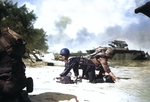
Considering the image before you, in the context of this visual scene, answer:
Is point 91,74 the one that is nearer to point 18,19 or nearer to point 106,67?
point 106,67

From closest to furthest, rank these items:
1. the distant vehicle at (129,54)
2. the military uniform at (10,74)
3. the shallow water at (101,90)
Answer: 1. the military uniform at (10,74)
2. the shallow water at (101,90)
3. the distant vehicle at (129,54)

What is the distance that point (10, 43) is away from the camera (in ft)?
9.09

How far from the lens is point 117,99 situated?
4.11 metres

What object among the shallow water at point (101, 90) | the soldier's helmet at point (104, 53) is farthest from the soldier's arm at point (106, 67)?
the shallow water at point (101, 90)

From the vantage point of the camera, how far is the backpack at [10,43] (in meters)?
2.77

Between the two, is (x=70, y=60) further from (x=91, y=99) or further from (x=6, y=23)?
(x=6, y=23)

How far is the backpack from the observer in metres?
2.77

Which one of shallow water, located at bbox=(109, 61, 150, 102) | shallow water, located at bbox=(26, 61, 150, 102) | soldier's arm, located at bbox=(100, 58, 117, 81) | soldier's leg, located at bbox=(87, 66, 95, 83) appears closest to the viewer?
shallow water, located at bbox=(26, 61, 150, 102)

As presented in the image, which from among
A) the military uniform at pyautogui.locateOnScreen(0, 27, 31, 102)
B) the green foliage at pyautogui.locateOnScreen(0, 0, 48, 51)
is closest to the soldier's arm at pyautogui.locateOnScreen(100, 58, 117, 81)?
the military uniform at pyautogui.locateOnScreen(0, 27, 31, 102)

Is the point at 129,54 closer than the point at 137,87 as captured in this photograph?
No

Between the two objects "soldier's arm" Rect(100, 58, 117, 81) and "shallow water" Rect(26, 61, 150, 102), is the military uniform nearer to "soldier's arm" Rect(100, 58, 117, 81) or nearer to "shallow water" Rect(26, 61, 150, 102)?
"shallow water" Rect(26, 61, 150, 102)

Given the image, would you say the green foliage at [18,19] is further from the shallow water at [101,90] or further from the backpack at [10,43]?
the backpack at [10,43]

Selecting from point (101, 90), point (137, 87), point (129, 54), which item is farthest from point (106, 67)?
point (129, 54)

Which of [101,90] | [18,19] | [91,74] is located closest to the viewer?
[101,90]
